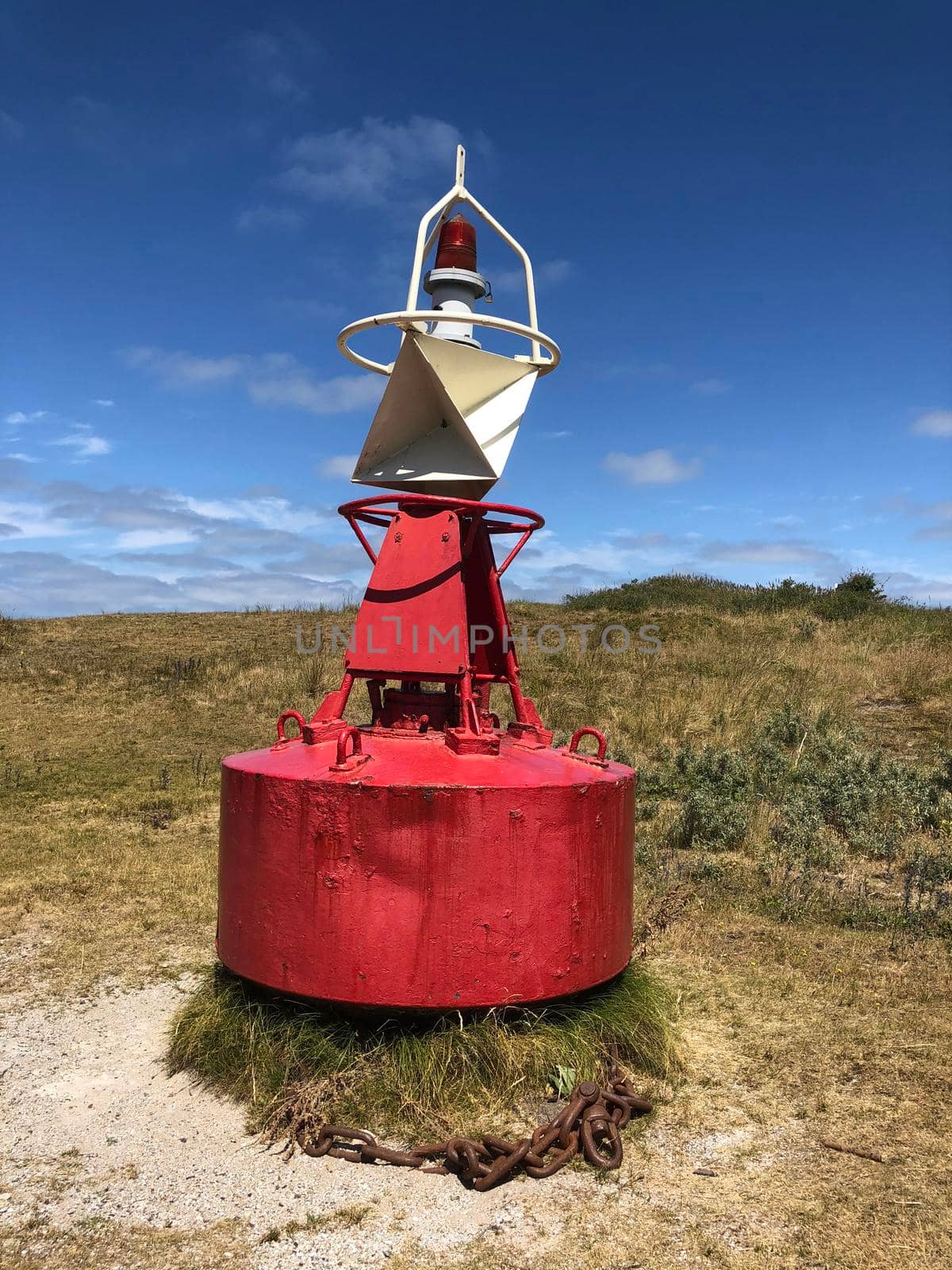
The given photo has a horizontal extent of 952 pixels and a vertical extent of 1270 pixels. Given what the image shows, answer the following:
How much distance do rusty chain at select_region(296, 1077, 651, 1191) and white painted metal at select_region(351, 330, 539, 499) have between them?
117 inches

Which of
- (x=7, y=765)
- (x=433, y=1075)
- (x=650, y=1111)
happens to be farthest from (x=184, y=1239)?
(x=7, y=765)

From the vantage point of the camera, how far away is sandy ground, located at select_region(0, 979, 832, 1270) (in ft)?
10.7

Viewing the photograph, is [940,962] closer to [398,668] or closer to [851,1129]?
[851,1129]

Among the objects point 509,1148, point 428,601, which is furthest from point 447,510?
point 509,1148

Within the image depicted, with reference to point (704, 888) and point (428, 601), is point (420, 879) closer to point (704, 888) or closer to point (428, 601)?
point (428, 601)

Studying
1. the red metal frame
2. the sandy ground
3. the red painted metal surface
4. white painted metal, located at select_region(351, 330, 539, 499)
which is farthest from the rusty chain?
white painted metal, located at select_region(351, 330, 539, 499)

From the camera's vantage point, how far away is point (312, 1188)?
3586 millimetres

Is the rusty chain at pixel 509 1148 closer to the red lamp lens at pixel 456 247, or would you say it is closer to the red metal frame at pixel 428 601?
the red metal frame at pixel 428 601

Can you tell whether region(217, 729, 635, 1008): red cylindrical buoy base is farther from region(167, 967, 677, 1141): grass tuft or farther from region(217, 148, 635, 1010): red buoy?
region(167, 967, 677, 1141): grass tuft

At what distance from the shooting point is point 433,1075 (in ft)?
13.1

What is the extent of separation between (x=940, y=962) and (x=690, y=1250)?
12.1 feet

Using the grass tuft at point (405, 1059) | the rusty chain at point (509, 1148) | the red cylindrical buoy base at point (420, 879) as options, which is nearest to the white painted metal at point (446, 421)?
the red cylindrical buoy base at point (420, 879)

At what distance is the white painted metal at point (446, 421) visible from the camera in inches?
185

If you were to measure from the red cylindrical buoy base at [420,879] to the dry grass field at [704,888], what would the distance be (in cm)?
79
